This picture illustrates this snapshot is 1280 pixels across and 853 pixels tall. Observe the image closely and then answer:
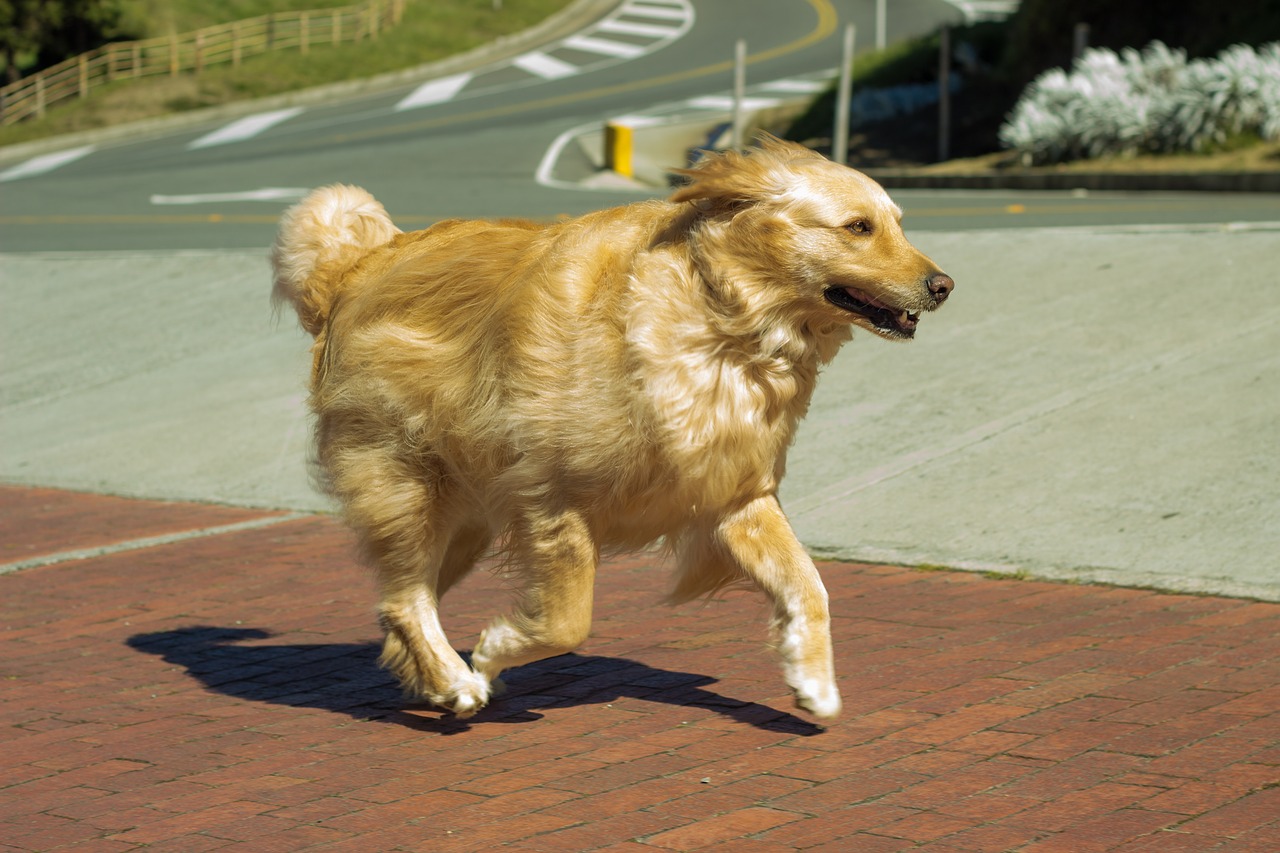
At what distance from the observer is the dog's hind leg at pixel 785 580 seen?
15.7ft

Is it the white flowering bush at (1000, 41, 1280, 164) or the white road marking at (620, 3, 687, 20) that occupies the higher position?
the white flowering bush at (1000, 41, 1280, 164)

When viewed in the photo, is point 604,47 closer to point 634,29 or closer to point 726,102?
point 634,29

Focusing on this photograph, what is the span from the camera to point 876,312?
15.0 ft

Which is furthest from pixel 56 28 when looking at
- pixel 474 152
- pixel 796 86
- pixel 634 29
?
pixel 796 86

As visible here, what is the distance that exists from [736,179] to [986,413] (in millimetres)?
4356

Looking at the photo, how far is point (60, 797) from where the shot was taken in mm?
4574

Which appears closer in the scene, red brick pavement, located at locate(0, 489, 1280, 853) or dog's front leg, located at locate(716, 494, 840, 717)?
red brick pavement, located at locate(0, 489, 1280, 853)

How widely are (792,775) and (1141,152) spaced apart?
17880 millimetres

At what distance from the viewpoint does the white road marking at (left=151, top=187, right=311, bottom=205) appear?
22344mm

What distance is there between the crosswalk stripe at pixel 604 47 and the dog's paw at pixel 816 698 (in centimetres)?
3837

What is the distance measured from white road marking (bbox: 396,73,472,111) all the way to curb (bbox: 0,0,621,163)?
125cm

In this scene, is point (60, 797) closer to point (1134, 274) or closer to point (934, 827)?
point (934, 827)

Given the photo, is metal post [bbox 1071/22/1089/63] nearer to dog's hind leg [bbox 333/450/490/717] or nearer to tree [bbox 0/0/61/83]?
dog's hind leg [bbox 333/450/490/717]

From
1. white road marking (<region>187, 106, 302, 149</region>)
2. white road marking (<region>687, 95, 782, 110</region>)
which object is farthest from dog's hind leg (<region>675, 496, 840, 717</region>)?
white road marking (<region>187, 106, 302, 149</region>)
